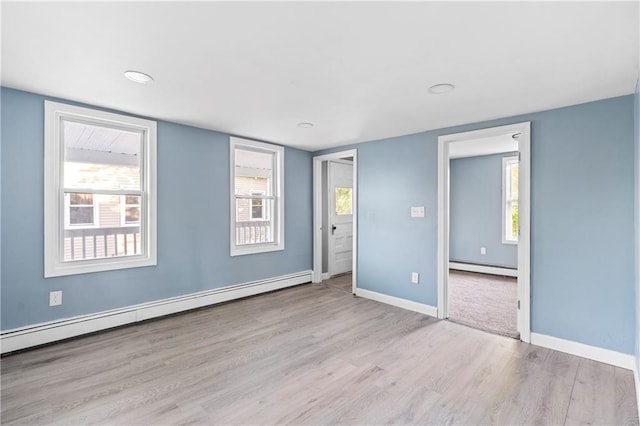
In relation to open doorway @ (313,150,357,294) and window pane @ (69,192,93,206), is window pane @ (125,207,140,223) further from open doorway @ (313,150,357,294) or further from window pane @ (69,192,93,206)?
Answer: open doorway @ (313,150,357,294)

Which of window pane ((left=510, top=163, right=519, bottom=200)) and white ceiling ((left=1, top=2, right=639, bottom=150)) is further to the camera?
window pane ((left=510, top=163, right=519, bottom=200))

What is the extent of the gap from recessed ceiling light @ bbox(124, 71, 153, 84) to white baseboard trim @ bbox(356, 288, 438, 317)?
361cm

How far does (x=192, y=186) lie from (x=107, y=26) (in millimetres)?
2268

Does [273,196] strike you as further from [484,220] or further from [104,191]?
[484,220]

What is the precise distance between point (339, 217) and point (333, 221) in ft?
0.59

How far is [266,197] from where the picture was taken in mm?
4676

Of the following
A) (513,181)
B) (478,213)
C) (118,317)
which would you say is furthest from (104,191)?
(513,181)

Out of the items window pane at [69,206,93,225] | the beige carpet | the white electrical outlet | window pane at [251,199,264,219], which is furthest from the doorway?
the white electrical outlet

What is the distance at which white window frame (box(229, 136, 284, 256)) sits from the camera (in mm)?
4207

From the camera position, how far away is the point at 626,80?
2279 millimetres

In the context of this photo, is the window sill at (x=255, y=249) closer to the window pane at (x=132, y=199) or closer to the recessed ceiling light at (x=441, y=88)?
the window pane at (x=132, y=199)

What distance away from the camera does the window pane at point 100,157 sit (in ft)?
9.82

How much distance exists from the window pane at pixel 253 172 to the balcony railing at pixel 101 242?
4.78ft

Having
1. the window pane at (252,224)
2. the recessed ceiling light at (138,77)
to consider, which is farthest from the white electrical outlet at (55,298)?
the recessed ceiling light at (138,77)
